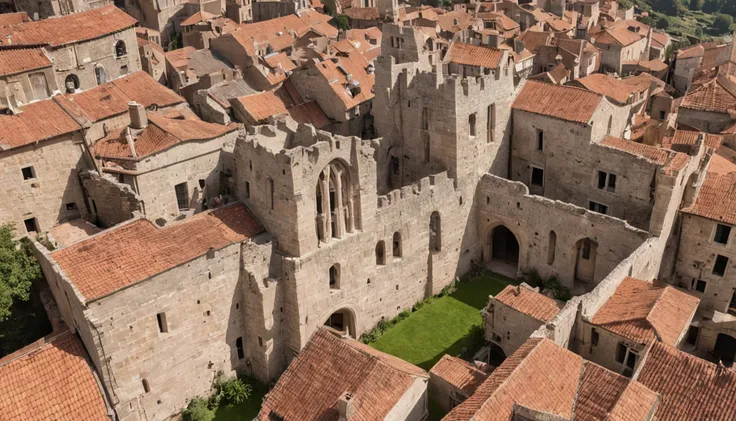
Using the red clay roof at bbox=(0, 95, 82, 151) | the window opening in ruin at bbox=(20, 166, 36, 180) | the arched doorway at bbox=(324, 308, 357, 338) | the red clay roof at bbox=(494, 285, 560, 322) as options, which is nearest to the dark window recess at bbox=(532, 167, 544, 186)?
the red clay roof at bbox=(494, 285, 560, 322)

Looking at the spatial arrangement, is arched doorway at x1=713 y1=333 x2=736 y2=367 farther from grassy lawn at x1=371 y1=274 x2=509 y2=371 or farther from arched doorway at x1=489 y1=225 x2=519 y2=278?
arched doorway at x1=489 y1=225 x2=519 y2=278

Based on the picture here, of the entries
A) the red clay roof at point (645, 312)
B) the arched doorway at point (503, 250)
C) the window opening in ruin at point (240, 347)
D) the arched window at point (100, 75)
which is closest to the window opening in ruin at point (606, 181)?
the arched doorway at point (503, 250)

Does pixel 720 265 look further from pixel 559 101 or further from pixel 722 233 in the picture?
pixel 559 101

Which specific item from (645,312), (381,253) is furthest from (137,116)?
(645,312)

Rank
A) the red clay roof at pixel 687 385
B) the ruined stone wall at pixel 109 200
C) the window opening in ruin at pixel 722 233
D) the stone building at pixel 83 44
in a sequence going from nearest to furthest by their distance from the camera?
1. the red clay roof at pixel 687 385
2. the ruined stone wall at pixel 109 200
3. the window opening in ruin at pixel 722 233
4. the stone building at pixel 83 44

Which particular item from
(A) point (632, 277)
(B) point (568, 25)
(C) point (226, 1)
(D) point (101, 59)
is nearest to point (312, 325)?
(A) point (632, 277)

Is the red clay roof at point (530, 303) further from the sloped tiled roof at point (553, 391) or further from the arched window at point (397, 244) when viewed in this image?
the arched window at point (397, 244)
